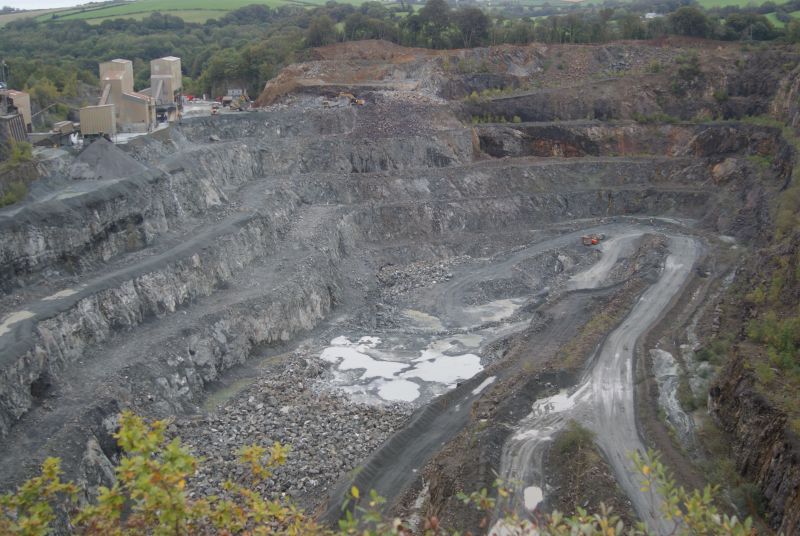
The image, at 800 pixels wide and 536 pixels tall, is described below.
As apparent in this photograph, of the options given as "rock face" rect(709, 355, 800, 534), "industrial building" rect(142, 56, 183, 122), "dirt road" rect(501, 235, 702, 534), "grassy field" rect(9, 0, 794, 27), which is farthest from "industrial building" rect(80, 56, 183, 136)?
"grassy field" rect(9, 0, 794, 27)

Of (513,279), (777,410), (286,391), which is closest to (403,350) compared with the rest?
(286,391)

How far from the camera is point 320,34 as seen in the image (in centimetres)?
7012

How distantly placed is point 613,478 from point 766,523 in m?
3.70

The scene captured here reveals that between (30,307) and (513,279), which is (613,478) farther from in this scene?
(513,279)

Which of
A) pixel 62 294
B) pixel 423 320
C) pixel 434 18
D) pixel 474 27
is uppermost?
pixel 434 18

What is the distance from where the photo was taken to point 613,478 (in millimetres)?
19625

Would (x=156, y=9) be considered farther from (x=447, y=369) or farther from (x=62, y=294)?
(x=447, y=369)

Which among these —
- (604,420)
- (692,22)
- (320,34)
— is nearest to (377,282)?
(604,420)

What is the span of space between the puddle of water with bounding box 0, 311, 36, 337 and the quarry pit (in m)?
0.09

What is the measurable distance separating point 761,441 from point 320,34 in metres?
59.7

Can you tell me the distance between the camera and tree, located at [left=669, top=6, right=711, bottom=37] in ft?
230

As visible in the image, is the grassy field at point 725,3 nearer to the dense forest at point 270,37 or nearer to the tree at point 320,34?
the dense forest at point 270,37

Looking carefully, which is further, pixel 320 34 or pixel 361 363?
pixel 320 34

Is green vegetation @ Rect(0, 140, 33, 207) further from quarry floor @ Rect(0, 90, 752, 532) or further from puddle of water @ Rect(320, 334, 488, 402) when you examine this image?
puddle of water @ Rect(320, 334, 488, 402)
